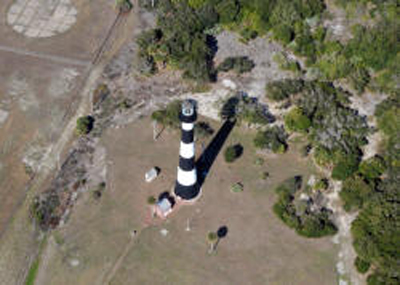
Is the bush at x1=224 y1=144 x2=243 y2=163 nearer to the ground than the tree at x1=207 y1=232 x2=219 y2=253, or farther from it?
farther from it

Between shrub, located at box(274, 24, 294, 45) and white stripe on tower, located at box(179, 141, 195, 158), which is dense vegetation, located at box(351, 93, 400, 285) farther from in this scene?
shrub, located at box(274, 24, 294, 45)

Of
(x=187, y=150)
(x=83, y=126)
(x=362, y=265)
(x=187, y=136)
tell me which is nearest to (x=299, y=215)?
(x=362, y=265)

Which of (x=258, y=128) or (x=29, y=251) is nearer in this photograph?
(x=29, y=251)

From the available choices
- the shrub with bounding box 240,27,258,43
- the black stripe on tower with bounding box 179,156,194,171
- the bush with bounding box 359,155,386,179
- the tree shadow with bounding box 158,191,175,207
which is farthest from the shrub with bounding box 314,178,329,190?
the shrub with bounding box 240,27,258,43

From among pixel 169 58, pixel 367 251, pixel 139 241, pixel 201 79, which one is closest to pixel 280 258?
pixel 367 251

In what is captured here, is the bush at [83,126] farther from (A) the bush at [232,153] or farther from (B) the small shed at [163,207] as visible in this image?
(A) the bush at [232,153]

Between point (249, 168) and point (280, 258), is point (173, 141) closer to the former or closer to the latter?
point (249, 168)

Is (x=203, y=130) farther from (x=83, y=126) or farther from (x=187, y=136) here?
(x=187, y=136)
